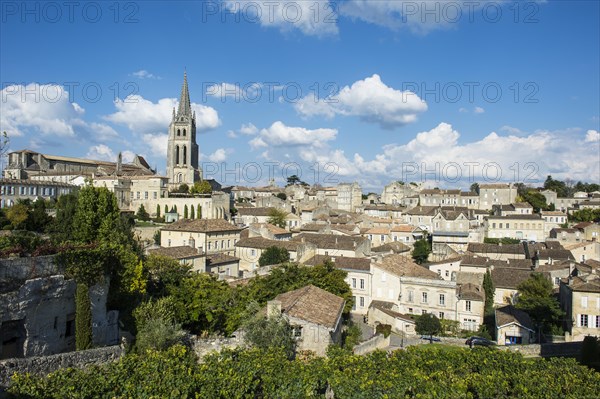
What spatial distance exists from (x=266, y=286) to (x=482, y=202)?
256 ft

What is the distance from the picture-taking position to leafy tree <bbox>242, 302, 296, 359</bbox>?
62.7 ft

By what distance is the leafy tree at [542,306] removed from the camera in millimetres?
34656

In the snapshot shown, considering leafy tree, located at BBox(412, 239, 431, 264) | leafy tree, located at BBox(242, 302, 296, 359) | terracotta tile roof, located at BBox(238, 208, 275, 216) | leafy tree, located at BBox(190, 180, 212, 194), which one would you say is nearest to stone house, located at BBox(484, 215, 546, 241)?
leafy tree, located at BBox(412, 239, 431, 264)

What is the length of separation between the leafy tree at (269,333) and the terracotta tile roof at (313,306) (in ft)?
5.33

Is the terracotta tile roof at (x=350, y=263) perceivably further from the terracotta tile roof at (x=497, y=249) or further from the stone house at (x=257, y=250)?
the terracotta tile roof at (x=497, y=249)

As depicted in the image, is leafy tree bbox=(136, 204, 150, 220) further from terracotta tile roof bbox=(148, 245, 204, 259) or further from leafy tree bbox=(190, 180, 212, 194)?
terracotta tile roof bbox=(148, 245, 204, 259)

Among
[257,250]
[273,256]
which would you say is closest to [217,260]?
[273,256]

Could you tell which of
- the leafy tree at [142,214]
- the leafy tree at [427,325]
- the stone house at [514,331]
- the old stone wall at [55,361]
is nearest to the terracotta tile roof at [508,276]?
the stone house at [514,331]

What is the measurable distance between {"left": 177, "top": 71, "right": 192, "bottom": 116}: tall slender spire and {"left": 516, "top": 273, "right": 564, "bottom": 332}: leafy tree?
88.1 metres

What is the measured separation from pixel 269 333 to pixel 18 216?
1393 inches

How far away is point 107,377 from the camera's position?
12.9 metres

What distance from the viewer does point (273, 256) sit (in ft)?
147

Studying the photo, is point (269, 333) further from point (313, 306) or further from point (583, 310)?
point (583, 310)

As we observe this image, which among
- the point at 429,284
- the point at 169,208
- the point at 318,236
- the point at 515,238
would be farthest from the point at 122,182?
the point at 515,238
